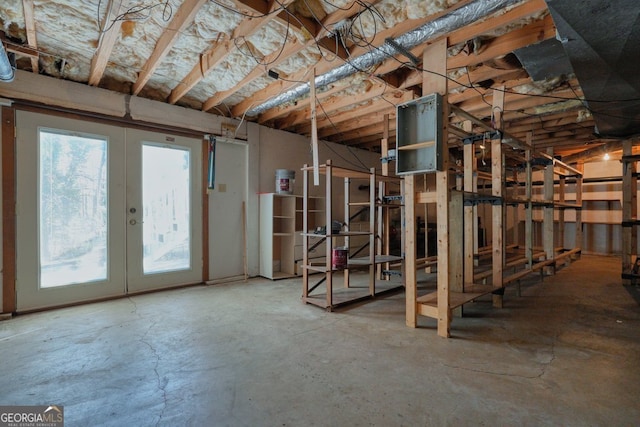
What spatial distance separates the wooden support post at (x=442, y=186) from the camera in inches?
105

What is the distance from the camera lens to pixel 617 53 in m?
2.16

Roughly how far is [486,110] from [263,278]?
446cm

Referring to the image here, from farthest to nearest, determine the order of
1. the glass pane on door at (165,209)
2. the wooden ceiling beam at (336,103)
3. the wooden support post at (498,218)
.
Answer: the glass pane on door at (165,209) → the wooden ceiling beam at (336,103) → the wooden support post at (498,218)

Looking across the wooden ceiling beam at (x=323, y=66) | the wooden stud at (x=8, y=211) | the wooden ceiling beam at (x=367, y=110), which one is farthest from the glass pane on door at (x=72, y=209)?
the wooden ceiling beam at (x=367, y=110)

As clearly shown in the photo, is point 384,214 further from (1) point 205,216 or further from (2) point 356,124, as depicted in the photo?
(1) point 205,216

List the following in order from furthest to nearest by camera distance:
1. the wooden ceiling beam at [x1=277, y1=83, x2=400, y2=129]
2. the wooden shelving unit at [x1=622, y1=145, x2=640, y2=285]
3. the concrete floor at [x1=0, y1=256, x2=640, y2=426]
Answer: the wooden shelving unit at [x1=622, y1=145, x2=640, y2=285], the wooden ceiling beam at [x1=277, y1=83, x2=400, y2=129], the concrete floor at [x1=0, y1=256, x2=640, y2=426]

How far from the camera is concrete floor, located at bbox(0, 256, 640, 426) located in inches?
66.3

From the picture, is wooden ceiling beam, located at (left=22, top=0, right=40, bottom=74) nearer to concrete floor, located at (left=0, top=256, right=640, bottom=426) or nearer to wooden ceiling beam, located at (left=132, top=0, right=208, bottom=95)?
wooden ceiling beam, located at (left=132, top=0, right=208, bottom=95)

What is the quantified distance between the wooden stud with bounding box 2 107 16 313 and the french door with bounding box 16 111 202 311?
0.05 m

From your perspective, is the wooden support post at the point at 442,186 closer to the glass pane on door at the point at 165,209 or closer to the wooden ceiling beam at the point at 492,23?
the wooden ceiling beam at the point at 492,23

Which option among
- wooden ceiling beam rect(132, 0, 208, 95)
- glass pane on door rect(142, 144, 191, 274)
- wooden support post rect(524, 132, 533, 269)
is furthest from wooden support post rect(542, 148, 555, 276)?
glass pane on door rect(142, 144, 191, 274)

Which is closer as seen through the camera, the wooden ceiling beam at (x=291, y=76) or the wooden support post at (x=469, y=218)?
the wooden ceiling beam at (x=291, y=76)

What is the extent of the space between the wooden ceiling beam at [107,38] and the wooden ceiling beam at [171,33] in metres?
0.35

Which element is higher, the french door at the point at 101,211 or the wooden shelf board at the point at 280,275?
the french door at the point at 101,211
